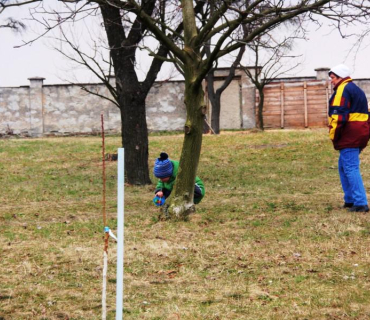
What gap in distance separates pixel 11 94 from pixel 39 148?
12.2 m

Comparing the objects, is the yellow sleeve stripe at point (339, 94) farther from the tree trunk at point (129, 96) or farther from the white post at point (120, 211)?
the tree trunk at point (129, 96)

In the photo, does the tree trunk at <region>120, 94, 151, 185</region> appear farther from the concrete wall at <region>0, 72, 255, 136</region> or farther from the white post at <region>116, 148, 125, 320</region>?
the concrete wall at <region>0, 72, 255, 136</region>

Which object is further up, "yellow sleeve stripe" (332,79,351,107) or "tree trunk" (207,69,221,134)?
"tree trunk" (207,69,221,134)

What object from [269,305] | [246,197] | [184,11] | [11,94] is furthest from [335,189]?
[11,94]

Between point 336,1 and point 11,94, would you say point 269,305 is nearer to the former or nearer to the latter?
point 336,1

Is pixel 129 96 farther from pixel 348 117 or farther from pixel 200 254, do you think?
pixel 200 254

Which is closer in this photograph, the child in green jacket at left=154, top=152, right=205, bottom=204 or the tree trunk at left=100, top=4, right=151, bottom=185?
the child in green jacket at left=154, top=152, right=205, bottom=204

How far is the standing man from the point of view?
25.5 ft

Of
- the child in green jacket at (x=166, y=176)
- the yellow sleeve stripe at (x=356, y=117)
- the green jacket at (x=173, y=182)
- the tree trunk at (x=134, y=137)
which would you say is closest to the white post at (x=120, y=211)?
the child in green jacket at (x=166, y=176)

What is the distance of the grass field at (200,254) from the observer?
4652 mm

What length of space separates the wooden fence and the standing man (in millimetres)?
22747

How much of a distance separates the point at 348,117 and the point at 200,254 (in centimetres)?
296

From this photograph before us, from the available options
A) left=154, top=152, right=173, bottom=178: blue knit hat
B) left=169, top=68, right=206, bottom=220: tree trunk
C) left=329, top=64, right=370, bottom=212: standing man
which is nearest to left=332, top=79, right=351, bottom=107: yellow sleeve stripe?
left=329, top=64, right=370, bottom=212: standing man

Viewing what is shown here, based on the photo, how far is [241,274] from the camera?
551cm
